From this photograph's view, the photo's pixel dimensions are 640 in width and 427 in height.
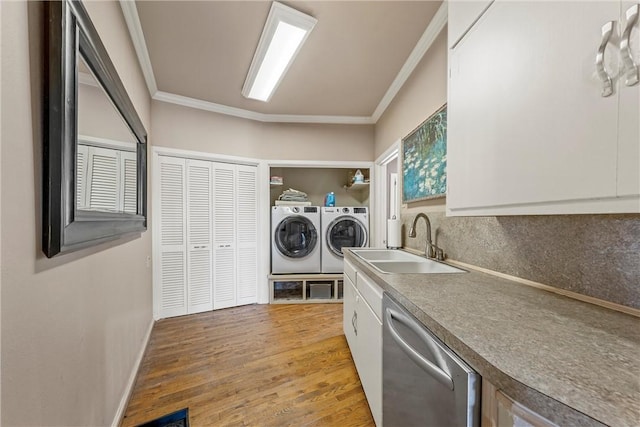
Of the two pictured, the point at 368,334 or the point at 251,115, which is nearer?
the point at 368,334

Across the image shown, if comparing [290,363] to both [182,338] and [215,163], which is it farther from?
[215,163]

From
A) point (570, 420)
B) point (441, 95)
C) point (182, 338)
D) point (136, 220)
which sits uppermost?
point (441, 95)

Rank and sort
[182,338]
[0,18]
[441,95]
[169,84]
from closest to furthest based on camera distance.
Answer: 1. [0,18]
2. [441,95]
3. [182,338]
4. [169,84]

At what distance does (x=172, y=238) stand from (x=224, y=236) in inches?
22.8

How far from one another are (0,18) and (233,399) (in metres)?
2.00

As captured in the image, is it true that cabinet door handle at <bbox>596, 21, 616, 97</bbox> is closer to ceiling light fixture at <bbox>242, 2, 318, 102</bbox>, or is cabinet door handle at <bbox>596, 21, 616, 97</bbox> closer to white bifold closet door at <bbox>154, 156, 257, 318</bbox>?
ceiling light fixture at <bbox>242, 2, 318, 102</bbox>

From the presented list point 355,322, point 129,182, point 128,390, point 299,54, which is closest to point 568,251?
point 355,322

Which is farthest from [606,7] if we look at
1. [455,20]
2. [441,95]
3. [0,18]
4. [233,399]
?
[233,399]

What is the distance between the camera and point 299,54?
2.17m

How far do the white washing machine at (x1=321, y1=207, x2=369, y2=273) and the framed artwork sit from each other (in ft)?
3.74

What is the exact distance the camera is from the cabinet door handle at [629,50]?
55 cm

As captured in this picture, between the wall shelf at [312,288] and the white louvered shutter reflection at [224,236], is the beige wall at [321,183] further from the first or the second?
the wall shelf at [312,288]

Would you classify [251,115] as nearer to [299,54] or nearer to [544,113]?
[299,54]

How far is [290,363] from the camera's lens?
6.69ft
